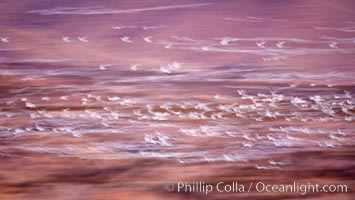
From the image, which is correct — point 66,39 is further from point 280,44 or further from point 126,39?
point 280,44

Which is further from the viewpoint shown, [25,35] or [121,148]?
[25,35]

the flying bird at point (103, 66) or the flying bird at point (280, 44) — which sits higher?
Result: the flying bird at point (280, 44)

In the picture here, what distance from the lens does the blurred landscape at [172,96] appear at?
2.59 feet

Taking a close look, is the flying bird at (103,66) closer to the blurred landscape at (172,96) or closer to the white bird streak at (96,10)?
the blurred landscape at (172,96)

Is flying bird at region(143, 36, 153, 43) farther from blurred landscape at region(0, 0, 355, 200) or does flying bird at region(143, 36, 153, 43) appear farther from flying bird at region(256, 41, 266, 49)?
flying bird at region(256, 41, 266, 49)

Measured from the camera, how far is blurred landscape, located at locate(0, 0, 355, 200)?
2.59 ft

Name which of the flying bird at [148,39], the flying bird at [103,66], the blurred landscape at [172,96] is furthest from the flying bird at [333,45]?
the flying bird at [103,66]

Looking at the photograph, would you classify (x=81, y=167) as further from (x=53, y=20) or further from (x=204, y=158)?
(x=53, y=20)

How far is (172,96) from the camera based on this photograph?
0.92m

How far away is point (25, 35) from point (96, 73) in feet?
0.73

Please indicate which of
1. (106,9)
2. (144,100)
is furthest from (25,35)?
(144,100)

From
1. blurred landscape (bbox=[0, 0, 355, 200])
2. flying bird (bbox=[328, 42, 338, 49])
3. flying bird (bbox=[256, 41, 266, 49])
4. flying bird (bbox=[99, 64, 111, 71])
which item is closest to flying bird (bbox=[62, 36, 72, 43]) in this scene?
blurred landscape (bbox=[0, 0, 355, 200])

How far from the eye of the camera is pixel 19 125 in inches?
34.7

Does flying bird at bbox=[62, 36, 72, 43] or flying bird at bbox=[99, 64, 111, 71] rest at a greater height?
flying bird at bbox=[62, 36, 72, 43]
